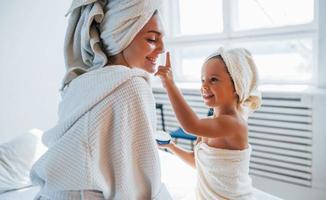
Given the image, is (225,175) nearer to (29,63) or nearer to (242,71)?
(242,71)

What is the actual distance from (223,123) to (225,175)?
0.58 ft

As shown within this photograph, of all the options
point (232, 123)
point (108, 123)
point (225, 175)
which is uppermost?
point (108, 123)

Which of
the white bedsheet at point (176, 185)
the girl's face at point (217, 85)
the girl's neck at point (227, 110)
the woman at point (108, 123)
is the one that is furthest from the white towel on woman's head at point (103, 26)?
the white bedsheet at point (176, 185)

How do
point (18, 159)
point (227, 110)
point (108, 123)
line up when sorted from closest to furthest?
point (108, 123), point (227, 110), point (18, 159)

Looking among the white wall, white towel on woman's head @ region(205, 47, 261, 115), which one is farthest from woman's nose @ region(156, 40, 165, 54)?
the white wall

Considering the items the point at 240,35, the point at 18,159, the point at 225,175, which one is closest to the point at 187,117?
the point at 225,175

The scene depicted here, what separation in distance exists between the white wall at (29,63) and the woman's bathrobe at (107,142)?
1.45 m

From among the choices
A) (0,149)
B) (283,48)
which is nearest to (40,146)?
(0,149)

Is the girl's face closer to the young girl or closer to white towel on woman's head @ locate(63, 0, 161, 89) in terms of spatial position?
the young girl

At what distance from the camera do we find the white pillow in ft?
5.40

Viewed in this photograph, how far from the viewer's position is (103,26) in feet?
2.55

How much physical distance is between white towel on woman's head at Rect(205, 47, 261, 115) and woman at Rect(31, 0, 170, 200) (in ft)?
1.32

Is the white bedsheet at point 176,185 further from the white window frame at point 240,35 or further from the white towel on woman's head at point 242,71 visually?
the white window frame at point 240,35

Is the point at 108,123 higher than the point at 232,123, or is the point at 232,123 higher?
the point at 108,123
